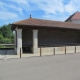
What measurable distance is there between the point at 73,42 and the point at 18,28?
10932 mm

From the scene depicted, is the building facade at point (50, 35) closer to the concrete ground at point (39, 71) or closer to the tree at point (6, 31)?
the concrete ground at point (39, 71)

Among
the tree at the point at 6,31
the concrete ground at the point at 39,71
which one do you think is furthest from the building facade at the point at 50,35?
the tree at the point at 6,31

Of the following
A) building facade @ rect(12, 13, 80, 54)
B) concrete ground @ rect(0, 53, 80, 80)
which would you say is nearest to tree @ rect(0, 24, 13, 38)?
building facade @ rect(12, 13, 80, 54)

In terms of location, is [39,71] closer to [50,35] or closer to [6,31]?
[50,35]

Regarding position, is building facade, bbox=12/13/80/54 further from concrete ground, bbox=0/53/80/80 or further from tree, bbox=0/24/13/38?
tree, bbox=0/24/13/38

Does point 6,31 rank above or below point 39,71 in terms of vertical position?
above

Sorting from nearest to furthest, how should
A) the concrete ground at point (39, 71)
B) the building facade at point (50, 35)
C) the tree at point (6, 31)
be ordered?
the concrete ground at point (39, 71) → the building facade at point (50, 35) → the tree at point (6, 31)

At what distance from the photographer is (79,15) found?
39594mm

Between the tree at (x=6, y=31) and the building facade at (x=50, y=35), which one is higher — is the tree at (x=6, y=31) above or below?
above

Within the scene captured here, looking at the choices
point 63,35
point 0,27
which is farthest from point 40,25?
point 0,27

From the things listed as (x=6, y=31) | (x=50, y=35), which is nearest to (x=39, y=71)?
(x=50, y=35)

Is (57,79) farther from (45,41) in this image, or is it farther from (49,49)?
(45,41)

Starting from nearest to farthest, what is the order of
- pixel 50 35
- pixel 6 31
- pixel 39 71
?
pixel 39 71, pixel 50 35, pixel 6 31

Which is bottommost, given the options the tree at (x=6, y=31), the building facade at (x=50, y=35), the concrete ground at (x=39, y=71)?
the concrete ground at (x=39, y=71)
